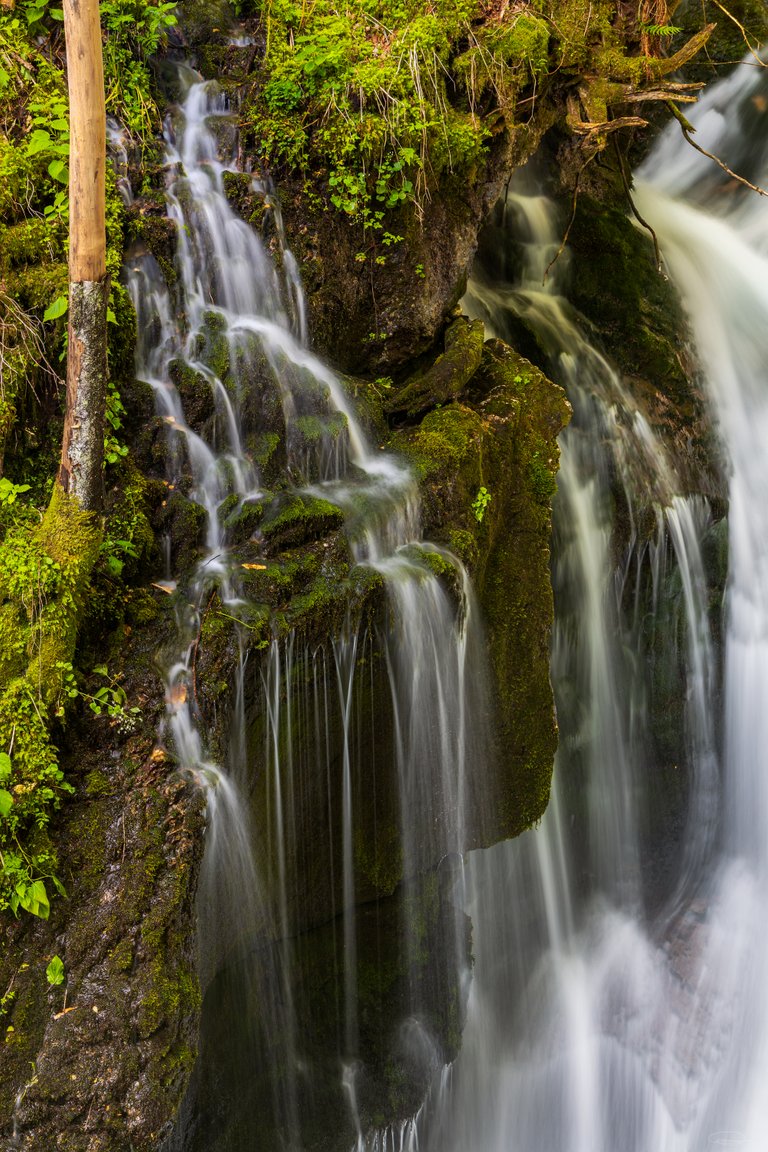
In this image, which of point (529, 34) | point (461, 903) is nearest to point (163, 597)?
point (461, 903)

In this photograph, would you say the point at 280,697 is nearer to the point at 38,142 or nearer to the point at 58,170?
the point at 58,170

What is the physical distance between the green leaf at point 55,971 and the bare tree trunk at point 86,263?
1919 mm

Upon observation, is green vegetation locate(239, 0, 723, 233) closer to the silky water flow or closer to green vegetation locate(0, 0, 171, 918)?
the silky water flow

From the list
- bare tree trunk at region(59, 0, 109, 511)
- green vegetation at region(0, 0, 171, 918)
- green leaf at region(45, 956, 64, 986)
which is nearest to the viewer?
green leaf at region(45, 956, 64, 986)

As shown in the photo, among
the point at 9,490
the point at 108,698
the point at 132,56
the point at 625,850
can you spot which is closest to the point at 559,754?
the point at 625,850

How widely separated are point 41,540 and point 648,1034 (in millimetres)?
5634

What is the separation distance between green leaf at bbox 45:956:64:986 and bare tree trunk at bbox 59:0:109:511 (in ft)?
6.30

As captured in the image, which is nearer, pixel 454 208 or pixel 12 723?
pixel 12 723

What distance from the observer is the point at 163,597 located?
408 centimetres

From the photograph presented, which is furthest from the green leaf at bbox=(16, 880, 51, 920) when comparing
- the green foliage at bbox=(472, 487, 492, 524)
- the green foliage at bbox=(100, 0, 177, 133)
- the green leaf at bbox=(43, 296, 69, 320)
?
the green foliage at bbox=(100, 0, 177, 133)

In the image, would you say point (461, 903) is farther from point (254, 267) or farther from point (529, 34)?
point (529, 34)

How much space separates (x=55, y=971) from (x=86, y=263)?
2.92 metres

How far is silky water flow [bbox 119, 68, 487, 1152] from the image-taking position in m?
3.82

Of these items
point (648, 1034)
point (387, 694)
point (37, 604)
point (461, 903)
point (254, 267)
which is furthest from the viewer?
point (648, 1034)
